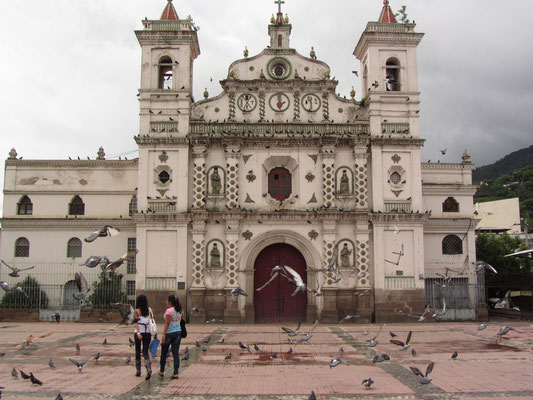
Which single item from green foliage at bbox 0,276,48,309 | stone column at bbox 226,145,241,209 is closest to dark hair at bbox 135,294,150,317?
stone column at bbox 226,145,241,209

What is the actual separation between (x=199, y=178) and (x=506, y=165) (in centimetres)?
9852

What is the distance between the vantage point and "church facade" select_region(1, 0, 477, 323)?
27172 millimetres

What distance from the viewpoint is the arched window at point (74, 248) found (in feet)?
100.0

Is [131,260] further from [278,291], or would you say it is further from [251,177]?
[278,291]

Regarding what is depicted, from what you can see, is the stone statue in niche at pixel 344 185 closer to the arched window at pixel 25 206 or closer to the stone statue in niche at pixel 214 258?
the stone statue in niche at pixel 214 258

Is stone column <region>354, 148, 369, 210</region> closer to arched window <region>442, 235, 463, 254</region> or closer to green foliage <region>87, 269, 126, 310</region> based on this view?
arched window <region>442, 235, 463, 254</region>

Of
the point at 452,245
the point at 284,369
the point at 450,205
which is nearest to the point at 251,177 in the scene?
the point at 450,205

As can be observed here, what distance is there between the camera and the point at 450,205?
3128 centimetres

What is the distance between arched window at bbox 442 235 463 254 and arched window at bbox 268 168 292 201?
8.99m

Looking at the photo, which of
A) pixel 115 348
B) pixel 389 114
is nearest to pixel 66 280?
pixel 115 348

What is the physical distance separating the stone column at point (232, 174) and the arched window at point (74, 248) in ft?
29.2

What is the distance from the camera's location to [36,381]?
1195cm

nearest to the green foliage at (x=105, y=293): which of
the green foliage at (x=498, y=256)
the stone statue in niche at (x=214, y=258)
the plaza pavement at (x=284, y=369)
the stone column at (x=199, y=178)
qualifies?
the stone statue in niche at (x=214, y=258)

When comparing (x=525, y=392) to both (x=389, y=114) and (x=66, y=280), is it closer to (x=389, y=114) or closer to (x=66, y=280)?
(x=389, y=114)
